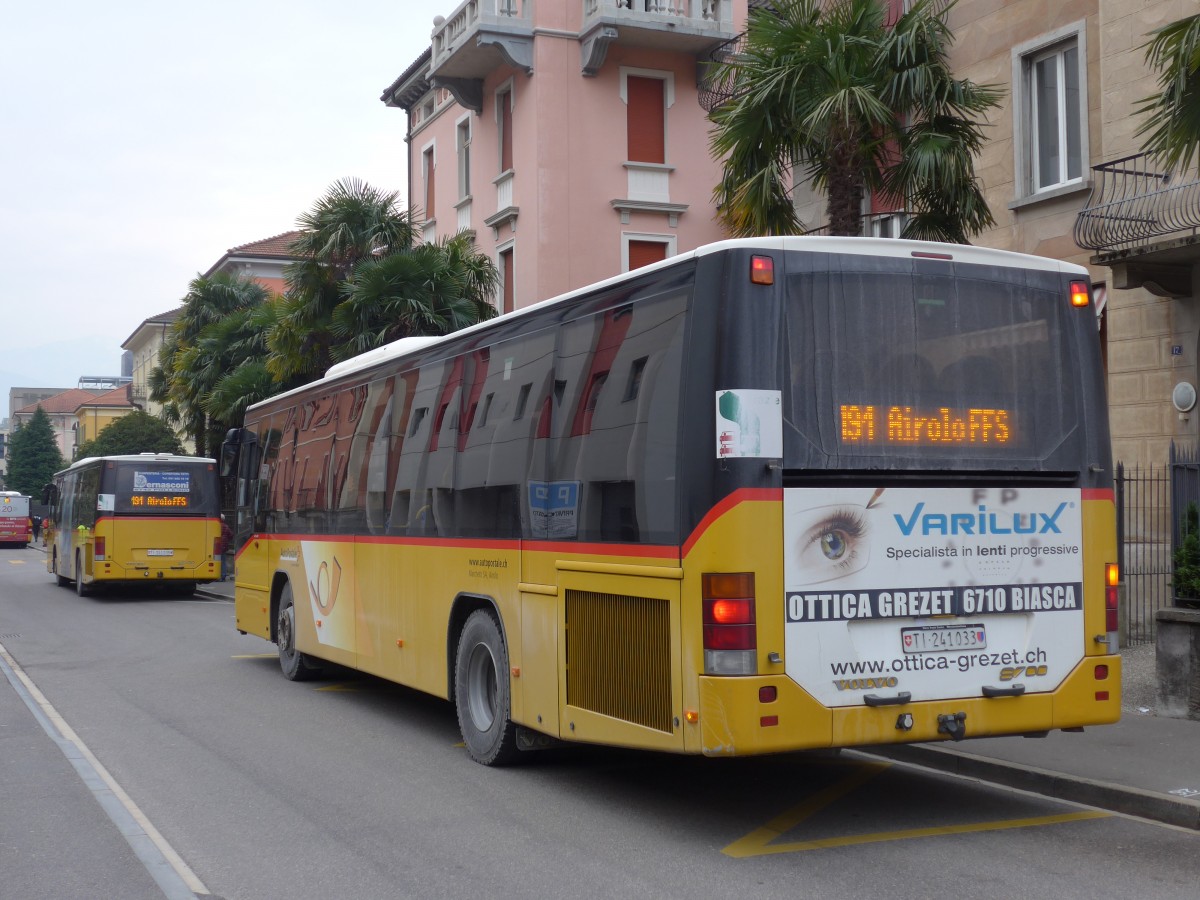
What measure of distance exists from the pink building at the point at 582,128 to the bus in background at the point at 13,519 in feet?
142

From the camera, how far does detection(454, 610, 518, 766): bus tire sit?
881 cm

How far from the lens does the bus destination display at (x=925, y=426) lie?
690cm

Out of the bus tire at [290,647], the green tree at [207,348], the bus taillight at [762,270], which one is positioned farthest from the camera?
the green tree at [207,348]

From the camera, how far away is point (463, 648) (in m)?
9.46

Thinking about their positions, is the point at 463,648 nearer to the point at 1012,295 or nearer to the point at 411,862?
the point at 411,862

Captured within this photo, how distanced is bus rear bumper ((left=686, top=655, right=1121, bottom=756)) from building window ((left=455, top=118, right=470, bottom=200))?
27250 mm

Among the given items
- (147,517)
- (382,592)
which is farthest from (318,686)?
(147,517)

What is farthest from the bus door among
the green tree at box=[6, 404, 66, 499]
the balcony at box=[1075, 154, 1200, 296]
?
the green tree at box=[6, 404, 66, 499]

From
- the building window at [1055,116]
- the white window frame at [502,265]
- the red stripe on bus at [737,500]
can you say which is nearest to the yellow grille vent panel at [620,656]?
the red stripe on bus at [737,500]

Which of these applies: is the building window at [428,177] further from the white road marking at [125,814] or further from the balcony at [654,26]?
the white road marking at [125,814]

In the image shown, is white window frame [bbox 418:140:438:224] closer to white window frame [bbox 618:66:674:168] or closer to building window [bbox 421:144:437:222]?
building window [bbox 421:144:437:222]

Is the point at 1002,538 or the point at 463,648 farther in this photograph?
the point at 463,648

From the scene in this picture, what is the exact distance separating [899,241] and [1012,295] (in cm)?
77

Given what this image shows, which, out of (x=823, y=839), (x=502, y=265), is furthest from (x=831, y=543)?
(x=502, y=265)
